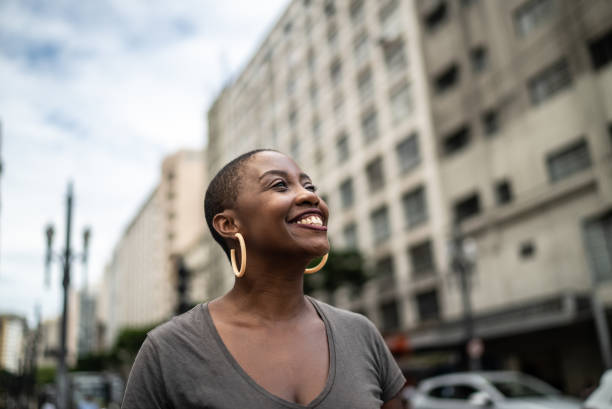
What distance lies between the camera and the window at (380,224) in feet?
107

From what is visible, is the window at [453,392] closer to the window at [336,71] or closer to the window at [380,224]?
the window at [380,224]

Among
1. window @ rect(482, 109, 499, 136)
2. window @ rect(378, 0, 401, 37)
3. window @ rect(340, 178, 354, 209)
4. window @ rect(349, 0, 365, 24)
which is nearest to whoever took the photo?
window @ rect(482, 109, 499, 136)

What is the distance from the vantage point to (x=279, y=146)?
151 ft

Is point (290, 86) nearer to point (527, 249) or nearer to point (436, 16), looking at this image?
point (436, 16)

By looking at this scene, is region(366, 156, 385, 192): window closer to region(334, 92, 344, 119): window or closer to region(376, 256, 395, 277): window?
region(376, 256, 395, 277): window

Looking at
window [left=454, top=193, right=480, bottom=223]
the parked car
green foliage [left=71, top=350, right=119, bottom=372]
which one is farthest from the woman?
green foliage [left=71, top=350, right=119, bottom=372]

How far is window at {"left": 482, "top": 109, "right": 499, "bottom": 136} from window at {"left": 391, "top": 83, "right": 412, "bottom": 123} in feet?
19.1

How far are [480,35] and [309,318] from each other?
27.8 metres

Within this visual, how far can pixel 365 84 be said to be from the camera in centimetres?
3612

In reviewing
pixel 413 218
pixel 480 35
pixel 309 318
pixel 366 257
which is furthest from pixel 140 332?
pixel 309 318

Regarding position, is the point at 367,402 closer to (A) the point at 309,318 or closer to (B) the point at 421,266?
(A) the point at 309,318

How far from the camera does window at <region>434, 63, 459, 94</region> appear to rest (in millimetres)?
28625

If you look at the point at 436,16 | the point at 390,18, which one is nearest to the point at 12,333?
the point at 436,16

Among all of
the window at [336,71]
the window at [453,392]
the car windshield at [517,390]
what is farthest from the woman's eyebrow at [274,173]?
the window at [336,71]
